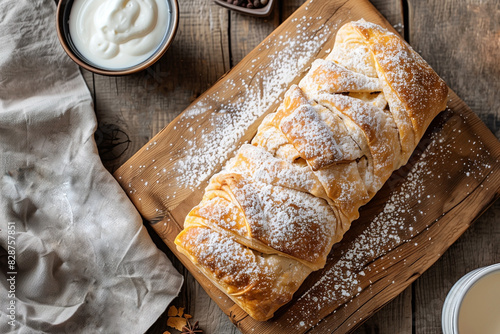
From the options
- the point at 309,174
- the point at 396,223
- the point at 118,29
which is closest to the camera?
the point at 309,174

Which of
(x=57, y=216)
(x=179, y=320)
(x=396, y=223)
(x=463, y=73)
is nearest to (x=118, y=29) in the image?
(x=57, y=216)

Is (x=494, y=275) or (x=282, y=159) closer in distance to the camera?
(x=282, y=159)

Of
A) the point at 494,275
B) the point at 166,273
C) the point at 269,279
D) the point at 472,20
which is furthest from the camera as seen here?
the point at 472,20

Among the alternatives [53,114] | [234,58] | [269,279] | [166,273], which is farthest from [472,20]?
[53,114]

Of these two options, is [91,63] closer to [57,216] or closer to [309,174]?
[57,216]

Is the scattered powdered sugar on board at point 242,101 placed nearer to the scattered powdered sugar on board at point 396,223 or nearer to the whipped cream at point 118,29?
the whipped cream at point 118,29

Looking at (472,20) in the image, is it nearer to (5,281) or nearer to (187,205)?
(187,205)

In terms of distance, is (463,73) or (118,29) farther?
(463,73)
